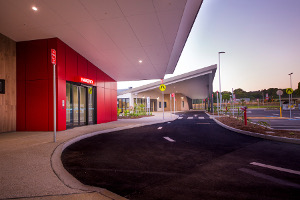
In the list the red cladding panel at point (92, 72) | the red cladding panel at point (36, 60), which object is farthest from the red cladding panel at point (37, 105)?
the red cladding panel at point (92, 72)

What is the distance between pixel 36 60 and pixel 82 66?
297 cm

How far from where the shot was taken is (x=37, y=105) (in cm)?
1012

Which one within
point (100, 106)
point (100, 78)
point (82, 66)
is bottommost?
point (100, 106)

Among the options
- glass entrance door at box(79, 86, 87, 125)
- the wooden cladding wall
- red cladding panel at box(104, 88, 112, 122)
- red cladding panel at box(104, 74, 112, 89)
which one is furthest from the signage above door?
the wooden cladding wall

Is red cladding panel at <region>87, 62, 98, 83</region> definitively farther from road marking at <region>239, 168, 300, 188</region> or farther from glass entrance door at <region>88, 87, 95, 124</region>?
road marking at <region>239, 168, 300, 188</region>

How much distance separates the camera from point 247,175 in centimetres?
364

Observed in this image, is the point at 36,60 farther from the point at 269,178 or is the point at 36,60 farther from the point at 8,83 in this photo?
the point at 269,178

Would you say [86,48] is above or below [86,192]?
above

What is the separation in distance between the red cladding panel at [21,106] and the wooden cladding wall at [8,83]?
195mm

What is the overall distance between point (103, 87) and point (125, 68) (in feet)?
8.44

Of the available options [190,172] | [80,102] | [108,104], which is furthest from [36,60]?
[190,172]

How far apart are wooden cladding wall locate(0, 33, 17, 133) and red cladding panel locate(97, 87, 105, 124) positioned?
5744mm

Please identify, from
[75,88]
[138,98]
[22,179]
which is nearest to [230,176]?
[22,179]

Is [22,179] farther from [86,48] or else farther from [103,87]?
[103,87]
